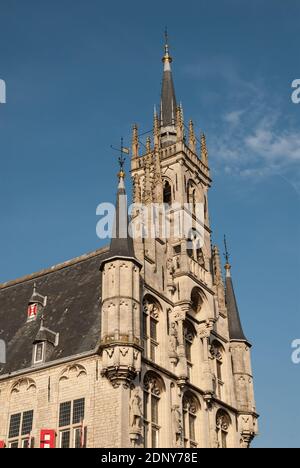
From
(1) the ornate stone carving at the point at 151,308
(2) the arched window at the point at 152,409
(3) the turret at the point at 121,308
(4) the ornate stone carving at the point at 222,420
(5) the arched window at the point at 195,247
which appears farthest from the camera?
(5) the arched window at the point at 195,247

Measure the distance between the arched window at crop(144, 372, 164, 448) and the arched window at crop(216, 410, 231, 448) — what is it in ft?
20.5

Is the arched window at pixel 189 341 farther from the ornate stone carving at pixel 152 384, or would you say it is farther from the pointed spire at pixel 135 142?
the pointed spire at pixel 135 142

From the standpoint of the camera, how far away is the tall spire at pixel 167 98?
6188 centimetres

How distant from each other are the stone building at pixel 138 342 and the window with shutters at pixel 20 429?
0.22 feet

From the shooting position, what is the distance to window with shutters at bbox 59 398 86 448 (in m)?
40.7

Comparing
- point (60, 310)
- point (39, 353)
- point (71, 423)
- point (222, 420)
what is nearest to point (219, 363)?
point (222, 420)

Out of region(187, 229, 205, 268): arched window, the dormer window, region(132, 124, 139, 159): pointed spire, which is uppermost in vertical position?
region(132, 124, 139, 159): pointed spire

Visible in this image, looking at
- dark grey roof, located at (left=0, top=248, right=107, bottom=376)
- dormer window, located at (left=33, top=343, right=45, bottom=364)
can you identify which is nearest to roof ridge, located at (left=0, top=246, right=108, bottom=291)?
dark grey roof, located at (left=0, top=248, right=107, bottom=376)

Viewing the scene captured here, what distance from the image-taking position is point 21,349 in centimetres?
4753

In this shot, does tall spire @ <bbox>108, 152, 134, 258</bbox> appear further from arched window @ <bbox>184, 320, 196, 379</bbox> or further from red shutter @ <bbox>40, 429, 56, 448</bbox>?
red shutter @ <bbox>40, 429, 56, 448</bbox>

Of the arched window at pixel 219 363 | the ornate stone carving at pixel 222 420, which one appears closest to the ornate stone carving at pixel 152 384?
the ornate stone carving at pixel 222 420
